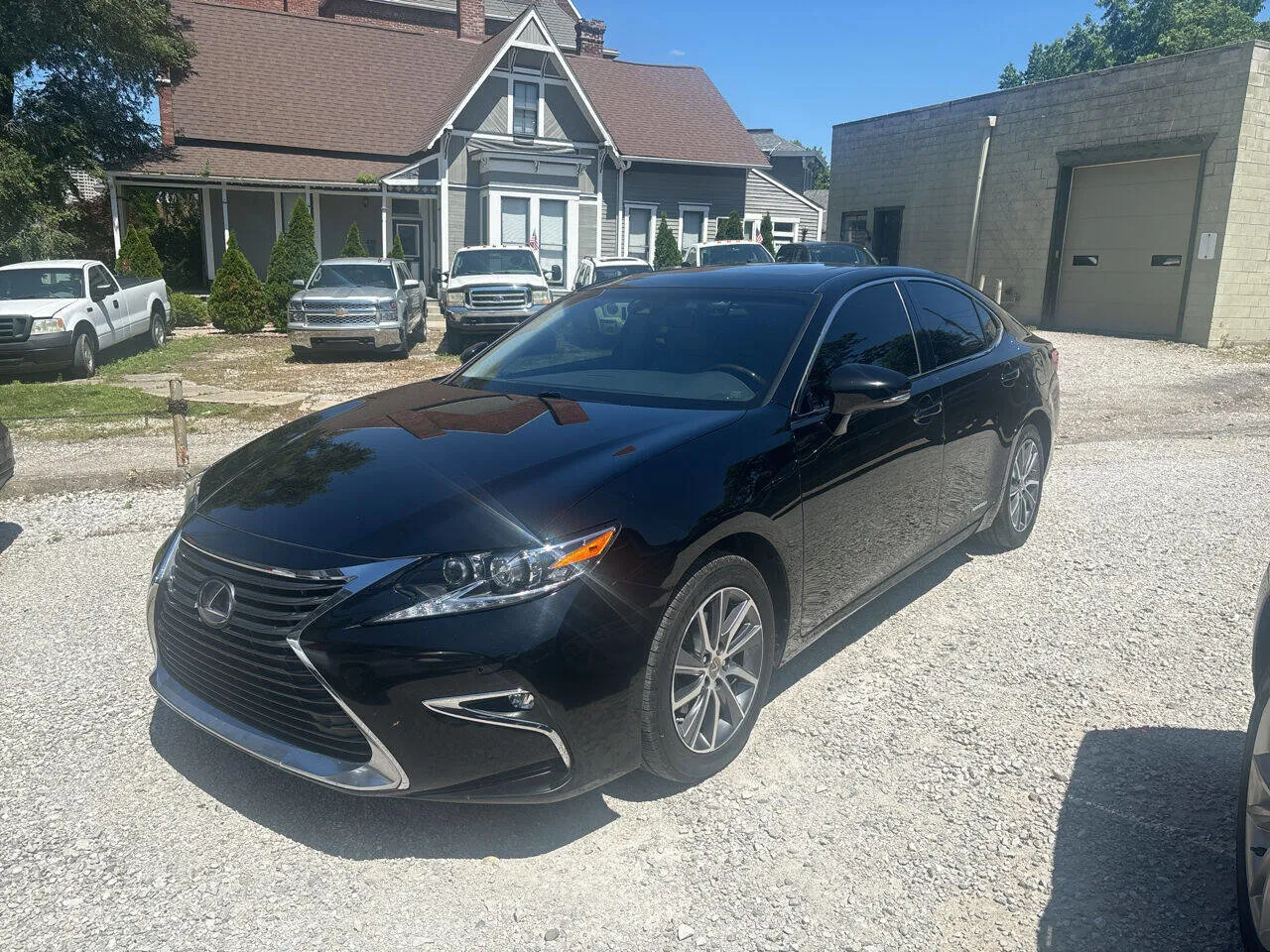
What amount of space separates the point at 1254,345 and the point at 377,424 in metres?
19.2

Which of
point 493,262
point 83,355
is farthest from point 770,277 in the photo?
point 493,262

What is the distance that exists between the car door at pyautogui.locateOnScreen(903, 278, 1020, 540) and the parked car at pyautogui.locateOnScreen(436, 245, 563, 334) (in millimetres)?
11640

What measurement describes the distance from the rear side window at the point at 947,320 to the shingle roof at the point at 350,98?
72.2 feet

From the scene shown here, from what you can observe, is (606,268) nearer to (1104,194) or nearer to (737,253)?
(737,253)

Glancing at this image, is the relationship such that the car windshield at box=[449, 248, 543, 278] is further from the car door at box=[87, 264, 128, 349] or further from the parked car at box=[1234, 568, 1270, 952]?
the parked car at box=[1234, 568, 1270, 952]

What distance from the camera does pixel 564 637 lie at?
284 cm

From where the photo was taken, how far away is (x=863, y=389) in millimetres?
3816

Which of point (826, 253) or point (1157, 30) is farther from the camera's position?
point (1157, 30)

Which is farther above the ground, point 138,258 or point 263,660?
point 138,258

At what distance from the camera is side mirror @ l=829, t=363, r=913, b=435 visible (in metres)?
3.82

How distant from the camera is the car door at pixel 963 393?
488 cm

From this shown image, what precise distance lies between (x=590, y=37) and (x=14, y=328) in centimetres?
3272

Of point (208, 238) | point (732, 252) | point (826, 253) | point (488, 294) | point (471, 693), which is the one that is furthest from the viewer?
point (208, 238)

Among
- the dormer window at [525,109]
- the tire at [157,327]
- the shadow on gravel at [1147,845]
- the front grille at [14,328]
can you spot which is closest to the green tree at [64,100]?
the tire at [157,327]
